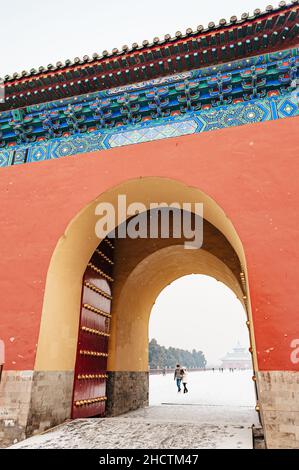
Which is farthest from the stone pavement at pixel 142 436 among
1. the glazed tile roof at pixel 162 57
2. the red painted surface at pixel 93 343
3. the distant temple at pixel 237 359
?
the distant temple at pixel 237 359

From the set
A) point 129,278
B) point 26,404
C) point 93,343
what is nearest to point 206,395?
point 129,278

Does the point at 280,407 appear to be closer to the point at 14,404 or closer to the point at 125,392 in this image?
the point at 14,404

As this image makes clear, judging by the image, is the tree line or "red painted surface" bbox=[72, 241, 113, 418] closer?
"red painted surface" bbox=[72, 241, 113, 418]

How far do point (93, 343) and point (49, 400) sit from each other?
4.60 feet

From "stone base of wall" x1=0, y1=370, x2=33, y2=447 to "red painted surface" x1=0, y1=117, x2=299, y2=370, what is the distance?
13cm

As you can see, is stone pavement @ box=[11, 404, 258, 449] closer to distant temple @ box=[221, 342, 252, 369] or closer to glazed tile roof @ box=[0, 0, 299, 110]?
glazed tile roof @ box=[0, 0, 299, 110]

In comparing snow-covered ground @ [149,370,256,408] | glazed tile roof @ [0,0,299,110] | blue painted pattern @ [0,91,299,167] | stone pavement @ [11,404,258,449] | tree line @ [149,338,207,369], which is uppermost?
glazed tile roof @ [0,0,299,110]

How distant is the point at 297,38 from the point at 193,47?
52.1 inches

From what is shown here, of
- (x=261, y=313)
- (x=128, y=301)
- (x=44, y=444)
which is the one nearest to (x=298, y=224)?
(x=261, y=313)

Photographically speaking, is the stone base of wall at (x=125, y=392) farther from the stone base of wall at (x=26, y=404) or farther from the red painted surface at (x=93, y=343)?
the stone base of wall at (x=26, y=404)

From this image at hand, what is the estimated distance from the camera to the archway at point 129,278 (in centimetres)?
→ 440

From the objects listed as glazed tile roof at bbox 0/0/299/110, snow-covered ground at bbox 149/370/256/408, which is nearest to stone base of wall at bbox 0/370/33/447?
glazed tile roof at bbox 0/0/299/110

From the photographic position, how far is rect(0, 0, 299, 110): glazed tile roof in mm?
4289
